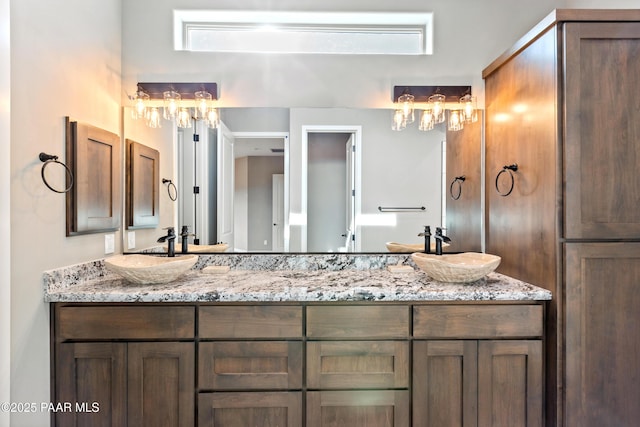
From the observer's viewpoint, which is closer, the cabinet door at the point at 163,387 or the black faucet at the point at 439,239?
the cabinet door at the point at 163,387

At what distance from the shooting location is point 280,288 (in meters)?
1.65

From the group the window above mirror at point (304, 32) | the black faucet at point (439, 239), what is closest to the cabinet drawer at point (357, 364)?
the black faucet at point (439, 239)

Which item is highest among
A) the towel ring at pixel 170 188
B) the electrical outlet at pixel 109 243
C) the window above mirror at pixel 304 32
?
the window above mirror at pixel 304 32

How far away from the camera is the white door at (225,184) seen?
2.18 metres

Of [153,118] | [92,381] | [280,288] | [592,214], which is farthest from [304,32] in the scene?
[92,381]

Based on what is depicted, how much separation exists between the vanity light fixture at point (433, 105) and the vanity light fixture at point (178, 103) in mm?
1162

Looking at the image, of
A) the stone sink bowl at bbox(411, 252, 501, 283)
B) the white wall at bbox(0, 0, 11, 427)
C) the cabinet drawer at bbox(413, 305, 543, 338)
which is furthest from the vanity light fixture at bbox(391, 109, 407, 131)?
the white wall at bbox(0, 0, 11, 427)

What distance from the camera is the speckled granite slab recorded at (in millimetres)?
1562

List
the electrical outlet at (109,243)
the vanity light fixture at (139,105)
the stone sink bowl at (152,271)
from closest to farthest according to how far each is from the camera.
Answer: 1. the stone sink bowl at (152,271)
2. the electrical outlet at (109,243)
3. the vanity light fixture at (139,105)

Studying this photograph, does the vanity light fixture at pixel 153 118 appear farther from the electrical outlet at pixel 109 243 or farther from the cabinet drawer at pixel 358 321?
the cabinet drawer at pixel 358 321

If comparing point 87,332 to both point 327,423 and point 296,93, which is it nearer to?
point 327,423

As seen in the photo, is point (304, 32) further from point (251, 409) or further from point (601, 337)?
point (601, 337)

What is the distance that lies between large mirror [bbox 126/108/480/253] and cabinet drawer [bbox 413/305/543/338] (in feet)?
2.14

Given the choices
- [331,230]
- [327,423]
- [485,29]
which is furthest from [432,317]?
[485,29]
